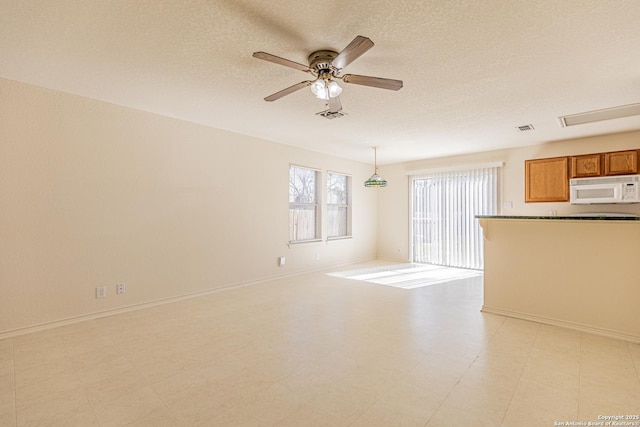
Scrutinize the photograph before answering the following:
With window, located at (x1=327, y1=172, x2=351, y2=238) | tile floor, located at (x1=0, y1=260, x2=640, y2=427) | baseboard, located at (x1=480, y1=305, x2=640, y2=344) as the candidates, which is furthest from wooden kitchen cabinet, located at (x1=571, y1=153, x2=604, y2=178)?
window, located at (x1=327, y1=172, x2=351, y2=238)

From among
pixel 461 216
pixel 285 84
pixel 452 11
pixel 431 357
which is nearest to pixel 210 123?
pixel 285 84

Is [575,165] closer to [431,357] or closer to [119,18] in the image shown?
[431,357]

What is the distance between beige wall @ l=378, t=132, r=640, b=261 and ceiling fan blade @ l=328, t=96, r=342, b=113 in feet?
14.6

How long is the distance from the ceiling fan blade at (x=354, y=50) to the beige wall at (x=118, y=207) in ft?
9.53

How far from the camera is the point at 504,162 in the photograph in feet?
19.1

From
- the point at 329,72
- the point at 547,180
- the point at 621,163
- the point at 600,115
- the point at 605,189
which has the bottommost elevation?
the point at 605,189

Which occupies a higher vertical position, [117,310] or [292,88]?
[292,88]

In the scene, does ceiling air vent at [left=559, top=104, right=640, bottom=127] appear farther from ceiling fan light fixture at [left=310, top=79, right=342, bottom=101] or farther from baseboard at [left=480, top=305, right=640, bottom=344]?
ceiling fan light fixture at [left=310, top=79, right=342, bottom=101]

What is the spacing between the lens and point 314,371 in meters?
2.29

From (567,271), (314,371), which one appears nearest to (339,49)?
(314,371)

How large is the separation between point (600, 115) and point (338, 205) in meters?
4.52

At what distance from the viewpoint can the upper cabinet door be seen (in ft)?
14.7

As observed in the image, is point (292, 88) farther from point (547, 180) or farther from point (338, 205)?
point (547, 180)

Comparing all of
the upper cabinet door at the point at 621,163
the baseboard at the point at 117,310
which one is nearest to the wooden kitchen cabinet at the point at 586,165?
the upper cabinet door at the point at 621,163
